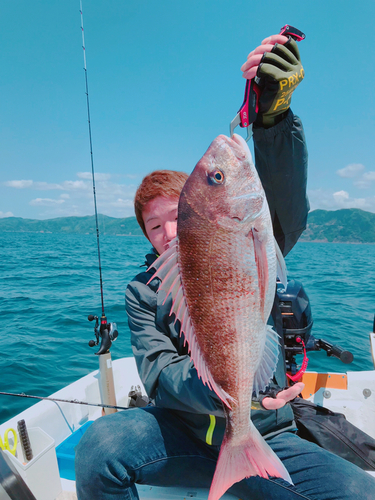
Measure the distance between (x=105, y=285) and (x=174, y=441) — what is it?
12228 millimetres

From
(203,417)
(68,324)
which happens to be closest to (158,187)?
(203,417)

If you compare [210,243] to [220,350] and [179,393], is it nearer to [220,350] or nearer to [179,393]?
[220,350]

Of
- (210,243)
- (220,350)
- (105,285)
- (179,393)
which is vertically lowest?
(105,285)

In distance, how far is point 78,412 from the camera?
343 centimetres

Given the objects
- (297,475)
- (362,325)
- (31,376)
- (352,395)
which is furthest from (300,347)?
(362,325)

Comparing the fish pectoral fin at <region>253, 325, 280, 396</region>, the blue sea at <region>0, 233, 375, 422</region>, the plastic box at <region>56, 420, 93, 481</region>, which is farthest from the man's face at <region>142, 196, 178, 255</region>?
the blue sea at <region>0, 233, 375, 422</region>

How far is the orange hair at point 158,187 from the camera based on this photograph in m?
2.05

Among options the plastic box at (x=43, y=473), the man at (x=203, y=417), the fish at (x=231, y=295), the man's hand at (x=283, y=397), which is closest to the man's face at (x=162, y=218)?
the man at (x=203, y=417)

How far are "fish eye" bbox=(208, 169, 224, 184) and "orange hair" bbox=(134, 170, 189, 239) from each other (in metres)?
0.70

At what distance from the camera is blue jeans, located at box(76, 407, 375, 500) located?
5.09ft

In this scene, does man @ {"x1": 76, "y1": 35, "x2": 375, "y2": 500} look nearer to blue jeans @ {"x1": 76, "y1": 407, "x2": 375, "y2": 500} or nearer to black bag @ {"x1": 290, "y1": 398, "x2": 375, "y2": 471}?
blue jeans @ {"x1": 76, "y1": 407, "x2": 375, "y2": 500}

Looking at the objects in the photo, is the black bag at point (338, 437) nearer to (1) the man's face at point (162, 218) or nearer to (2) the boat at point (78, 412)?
(2) the boat at point (78, 412)

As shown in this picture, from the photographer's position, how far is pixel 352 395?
133 inches

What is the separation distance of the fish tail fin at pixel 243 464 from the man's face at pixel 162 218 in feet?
3.62
